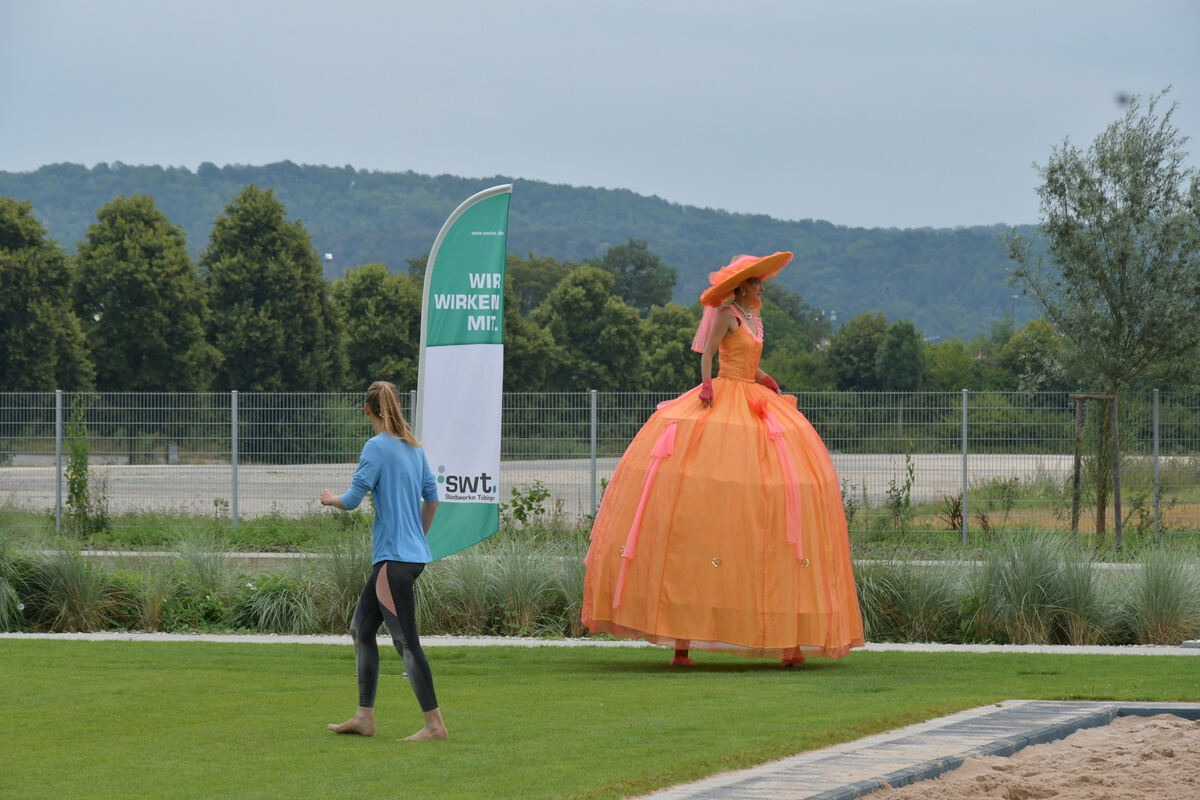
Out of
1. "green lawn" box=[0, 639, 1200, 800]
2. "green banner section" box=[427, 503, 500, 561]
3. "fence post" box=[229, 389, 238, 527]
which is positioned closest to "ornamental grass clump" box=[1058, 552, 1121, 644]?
"green lawn" box=[0, 639, 1200, 800]

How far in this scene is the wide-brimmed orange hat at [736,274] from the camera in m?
10.2

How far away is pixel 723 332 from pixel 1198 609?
5057 millimetres

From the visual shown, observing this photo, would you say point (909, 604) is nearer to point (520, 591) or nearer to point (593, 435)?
point (520, 591)

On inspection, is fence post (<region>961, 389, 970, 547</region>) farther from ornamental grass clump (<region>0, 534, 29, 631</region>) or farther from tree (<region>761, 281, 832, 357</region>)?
tree (<region>761, 281, 832, 357</region>)

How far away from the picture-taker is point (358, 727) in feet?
24.4

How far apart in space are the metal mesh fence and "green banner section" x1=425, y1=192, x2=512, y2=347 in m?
6.56

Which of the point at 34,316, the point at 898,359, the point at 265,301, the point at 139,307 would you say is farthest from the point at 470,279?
the point at 898,359

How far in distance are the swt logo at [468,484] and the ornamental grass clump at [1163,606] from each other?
17.8 ft

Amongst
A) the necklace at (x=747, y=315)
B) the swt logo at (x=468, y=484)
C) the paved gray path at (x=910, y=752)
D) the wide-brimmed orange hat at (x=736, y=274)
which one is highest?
the wide-brimmed orange hat at (x=736, y=274)

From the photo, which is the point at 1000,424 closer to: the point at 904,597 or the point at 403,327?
the point at 904,597

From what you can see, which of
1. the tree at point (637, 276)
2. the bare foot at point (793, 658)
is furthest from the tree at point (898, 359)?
the bare foot at point (793, 658)

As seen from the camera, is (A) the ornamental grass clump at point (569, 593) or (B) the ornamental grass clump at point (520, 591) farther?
(B) the ornamental grass clump at point (520, 591)

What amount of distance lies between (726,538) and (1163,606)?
4574 mm

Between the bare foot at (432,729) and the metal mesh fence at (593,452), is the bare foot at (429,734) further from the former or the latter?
the metal mesh fence at (593,452)
